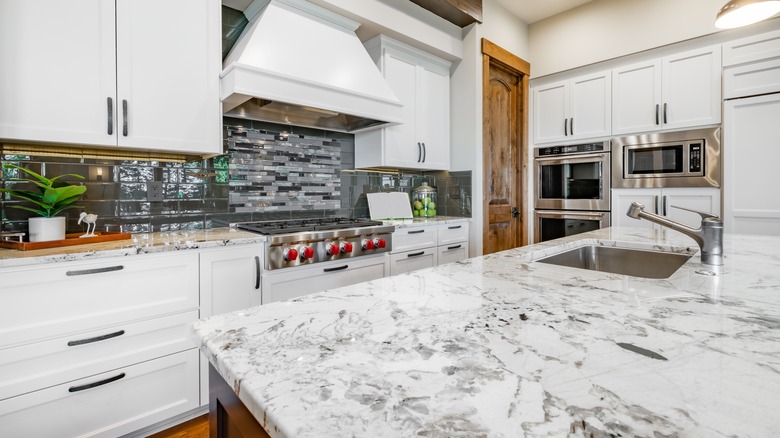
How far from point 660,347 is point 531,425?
1.10 ft

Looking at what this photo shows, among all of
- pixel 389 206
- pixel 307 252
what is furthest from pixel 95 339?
pixel 389 206

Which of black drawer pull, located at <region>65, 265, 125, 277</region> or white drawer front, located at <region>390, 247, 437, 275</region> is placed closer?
black drawer pull, located at <region>65, 265, 125, 277</region>

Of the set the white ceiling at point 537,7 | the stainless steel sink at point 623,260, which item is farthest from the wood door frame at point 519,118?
the stainless steel sink at point 623,260

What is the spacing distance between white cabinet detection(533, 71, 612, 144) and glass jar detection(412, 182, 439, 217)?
1422 mm

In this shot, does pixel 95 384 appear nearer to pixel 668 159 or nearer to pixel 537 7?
pixel 668 159

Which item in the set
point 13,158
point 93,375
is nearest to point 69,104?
point 13,158

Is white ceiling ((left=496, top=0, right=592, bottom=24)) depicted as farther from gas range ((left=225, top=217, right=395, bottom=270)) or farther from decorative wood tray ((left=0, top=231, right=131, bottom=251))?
decorative wood tray ((left=0, top=231, right=131, bottom=251))

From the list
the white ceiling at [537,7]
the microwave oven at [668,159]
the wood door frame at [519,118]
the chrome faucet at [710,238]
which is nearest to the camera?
the chrome faucet at [710,238]

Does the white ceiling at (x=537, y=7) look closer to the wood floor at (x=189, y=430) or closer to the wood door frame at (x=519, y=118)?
the wood door frame at (x=519, y=118)

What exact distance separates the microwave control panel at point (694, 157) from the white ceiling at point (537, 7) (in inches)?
70.5

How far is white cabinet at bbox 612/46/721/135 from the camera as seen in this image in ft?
9.68

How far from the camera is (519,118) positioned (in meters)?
4.05

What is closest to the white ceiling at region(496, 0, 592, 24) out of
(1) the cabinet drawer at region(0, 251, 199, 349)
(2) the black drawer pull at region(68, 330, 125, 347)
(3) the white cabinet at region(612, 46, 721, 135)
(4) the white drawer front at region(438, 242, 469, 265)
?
(3) the white cabinet at region(612, 46, 721, 135)

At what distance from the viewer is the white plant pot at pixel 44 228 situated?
158cm
